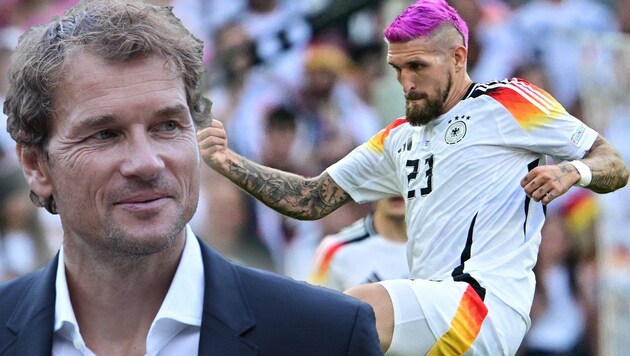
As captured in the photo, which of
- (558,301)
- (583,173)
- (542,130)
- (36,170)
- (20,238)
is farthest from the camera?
(558,301)

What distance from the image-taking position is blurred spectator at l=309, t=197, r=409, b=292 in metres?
7.64

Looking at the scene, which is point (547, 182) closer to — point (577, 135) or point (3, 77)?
point (577, 135)

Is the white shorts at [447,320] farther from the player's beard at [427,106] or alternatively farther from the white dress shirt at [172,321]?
the white dress shirt at [172,321]

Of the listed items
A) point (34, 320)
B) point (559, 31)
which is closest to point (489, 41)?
point (559, 31)

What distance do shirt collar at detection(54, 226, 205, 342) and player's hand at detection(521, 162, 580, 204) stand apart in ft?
7.81

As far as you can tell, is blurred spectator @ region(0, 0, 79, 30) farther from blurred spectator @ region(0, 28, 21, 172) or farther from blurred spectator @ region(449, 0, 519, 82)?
blurred spectator @ region(449, 0, 519, 82)

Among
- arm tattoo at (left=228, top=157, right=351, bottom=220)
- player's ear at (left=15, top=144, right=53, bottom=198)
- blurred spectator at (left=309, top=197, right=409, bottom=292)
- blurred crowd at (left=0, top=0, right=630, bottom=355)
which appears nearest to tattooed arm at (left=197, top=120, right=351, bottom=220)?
arm tattoo at (left=228, top=157, right=351, bottom=220)

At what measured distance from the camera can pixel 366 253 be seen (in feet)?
25.3

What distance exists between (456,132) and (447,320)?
795 mm

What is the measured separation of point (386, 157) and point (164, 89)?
302 cm

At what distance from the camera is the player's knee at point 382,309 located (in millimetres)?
4812

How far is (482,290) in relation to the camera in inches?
195

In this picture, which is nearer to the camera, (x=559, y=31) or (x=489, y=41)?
(x=489, y=41)

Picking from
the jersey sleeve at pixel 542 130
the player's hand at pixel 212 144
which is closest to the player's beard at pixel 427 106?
the jersey sleeve at pixel 542 130
